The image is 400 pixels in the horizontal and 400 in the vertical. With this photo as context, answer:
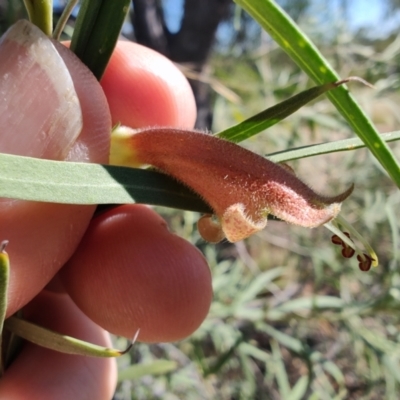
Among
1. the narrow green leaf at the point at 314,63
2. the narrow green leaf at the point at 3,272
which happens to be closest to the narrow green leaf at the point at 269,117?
the narrow green leaf at the point at 314,63

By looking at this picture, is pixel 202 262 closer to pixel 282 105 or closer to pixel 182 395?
pixel 282 105

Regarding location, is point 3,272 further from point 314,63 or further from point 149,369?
point 149,369

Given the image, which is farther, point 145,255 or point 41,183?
point 145,255

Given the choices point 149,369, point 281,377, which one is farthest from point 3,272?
point 281,377

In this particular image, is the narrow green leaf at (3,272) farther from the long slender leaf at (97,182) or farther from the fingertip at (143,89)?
the fingertip at (143,89)

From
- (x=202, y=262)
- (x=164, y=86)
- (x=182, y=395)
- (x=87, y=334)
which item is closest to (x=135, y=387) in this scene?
(x=182, y=395)
